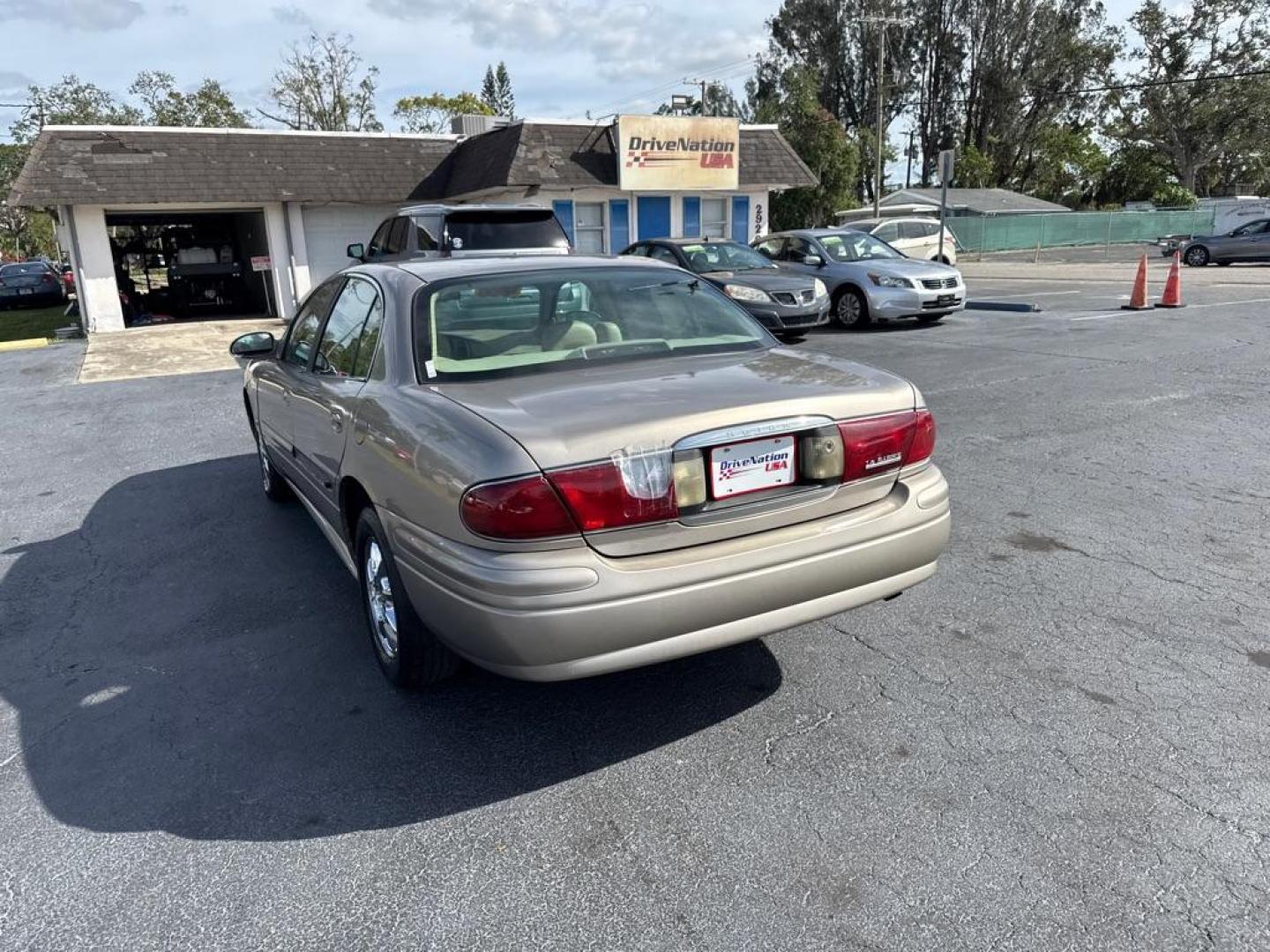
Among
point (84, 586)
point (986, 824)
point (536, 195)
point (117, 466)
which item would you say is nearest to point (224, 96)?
point (536, 195)

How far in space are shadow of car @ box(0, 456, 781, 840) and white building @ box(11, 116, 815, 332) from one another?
16.3 metres

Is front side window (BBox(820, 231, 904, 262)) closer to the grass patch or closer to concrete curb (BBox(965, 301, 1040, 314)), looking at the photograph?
concrete curb (BBox(965, 301, 1040, 314))

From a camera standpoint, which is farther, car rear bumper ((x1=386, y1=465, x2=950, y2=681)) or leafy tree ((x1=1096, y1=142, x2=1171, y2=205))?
leafy tree ((x1=1096, y1=142, x2=1171, y2=205))

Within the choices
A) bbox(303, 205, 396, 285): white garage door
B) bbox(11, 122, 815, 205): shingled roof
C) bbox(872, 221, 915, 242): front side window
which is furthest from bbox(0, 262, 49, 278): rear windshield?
bbox(872, 221, 915, 242): front side window

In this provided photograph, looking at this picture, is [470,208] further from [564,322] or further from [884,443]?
[884,443]

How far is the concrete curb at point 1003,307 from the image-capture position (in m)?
15.0

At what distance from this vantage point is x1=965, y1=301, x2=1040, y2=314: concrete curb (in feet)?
49.2

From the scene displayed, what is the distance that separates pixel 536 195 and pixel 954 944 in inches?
790

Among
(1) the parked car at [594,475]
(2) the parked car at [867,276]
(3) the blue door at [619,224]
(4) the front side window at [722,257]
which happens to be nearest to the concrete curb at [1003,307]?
(2) the parked car at [867,276]

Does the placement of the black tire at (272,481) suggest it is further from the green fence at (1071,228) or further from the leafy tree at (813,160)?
the green fence at (1071,228)

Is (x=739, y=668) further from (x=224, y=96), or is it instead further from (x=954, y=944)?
(x=224, y=96)

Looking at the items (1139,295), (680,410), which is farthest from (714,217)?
(680,410)

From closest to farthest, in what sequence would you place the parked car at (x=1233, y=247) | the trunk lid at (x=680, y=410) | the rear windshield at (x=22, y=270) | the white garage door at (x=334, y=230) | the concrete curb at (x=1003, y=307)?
1. the trunk lid at (x=680, y=410)
2. the concrete curb at (x=1003, y=307)
3. the white garage door at (x=334, y=230)
4. the rear windshield at (x=22, y=270)
5. the parked car at (x=1233, y=247)

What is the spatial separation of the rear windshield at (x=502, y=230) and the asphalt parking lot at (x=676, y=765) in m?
6.79
